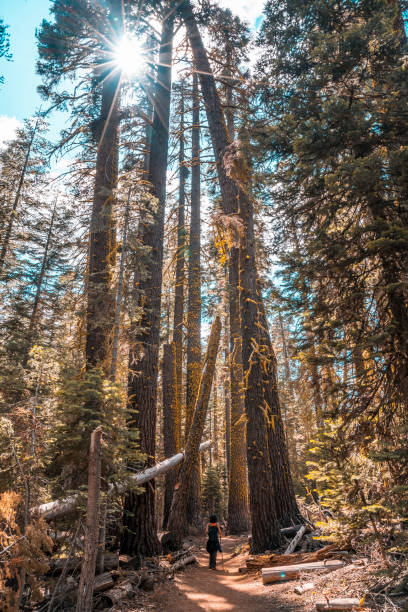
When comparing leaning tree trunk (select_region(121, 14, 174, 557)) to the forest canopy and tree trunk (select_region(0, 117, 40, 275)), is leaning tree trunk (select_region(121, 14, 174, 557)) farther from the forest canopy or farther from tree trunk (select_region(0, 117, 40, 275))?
tree trunk (select_region(0, 117, 40, 275))

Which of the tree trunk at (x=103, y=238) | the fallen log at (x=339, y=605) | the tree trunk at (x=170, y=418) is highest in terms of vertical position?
the tree trunk at (x=103, y=238)

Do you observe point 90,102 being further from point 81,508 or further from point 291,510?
point 291,510

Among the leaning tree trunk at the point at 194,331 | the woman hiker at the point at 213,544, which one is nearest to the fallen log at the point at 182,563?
the woman hiker at the point at 213,544

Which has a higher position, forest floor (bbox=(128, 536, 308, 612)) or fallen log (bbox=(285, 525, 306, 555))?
fallen log (bbox=(285, 525, 306, 555))

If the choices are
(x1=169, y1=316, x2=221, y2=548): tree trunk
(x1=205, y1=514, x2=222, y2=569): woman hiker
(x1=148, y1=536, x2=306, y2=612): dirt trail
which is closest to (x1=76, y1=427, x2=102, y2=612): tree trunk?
(x1=148, y1=536, x2=306, y2=612): dirt trail

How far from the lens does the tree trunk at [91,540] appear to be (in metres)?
3.95

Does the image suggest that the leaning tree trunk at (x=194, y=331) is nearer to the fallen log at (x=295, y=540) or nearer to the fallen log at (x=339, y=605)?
the fallen log at (x=295, y=540)

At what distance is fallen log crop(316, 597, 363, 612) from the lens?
372cm

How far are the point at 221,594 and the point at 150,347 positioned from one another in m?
5.33

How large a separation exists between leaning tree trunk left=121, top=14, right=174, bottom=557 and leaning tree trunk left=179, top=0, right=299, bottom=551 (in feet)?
4.91

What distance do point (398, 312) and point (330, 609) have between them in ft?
12.5

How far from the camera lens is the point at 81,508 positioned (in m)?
4.69

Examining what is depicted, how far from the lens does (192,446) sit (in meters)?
10.3

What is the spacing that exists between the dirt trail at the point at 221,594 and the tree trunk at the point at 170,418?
4.35 metres
